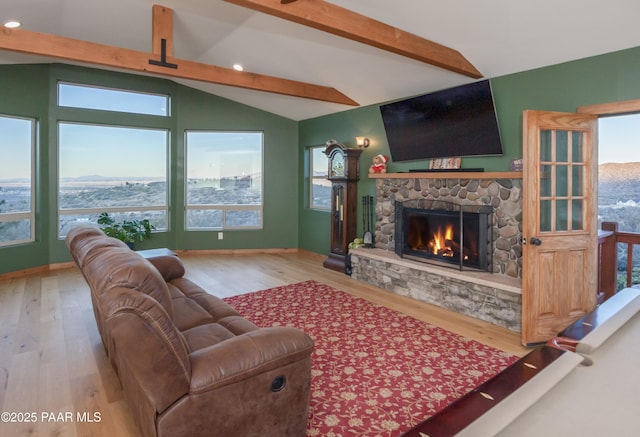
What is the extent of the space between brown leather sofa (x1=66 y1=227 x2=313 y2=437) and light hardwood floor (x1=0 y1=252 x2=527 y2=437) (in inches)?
20.6

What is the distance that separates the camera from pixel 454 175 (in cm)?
437

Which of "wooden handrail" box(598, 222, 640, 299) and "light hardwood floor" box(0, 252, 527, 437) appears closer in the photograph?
"light hardwood floor" box(0, 252, 527, 437)

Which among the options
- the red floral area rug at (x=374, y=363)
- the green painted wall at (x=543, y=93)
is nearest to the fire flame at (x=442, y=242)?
the green painted wall at (x=543, y=93)

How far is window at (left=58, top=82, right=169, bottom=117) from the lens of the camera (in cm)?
590

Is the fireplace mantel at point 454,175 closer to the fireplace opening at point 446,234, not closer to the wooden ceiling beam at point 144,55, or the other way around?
the fireplace opening at point 446,234

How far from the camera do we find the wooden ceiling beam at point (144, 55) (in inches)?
135

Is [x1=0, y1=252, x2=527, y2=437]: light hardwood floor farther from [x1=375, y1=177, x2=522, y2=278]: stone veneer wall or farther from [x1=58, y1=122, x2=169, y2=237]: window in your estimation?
[x1=58, y1=122, x2=169, y2=237]: window

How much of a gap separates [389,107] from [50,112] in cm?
514

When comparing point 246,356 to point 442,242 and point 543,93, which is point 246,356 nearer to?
point 442,242

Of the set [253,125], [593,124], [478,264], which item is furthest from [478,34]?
[253,125]

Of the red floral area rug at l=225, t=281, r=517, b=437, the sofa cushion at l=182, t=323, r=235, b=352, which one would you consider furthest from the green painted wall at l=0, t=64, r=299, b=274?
the sofa cushion at l=182, t=323, r=235, b=352

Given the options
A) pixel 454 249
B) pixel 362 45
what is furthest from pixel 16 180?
pixel 454 249

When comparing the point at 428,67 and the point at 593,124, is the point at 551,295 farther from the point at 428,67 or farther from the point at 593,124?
the point at 428,67

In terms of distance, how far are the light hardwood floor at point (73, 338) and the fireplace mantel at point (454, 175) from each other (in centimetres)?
154
